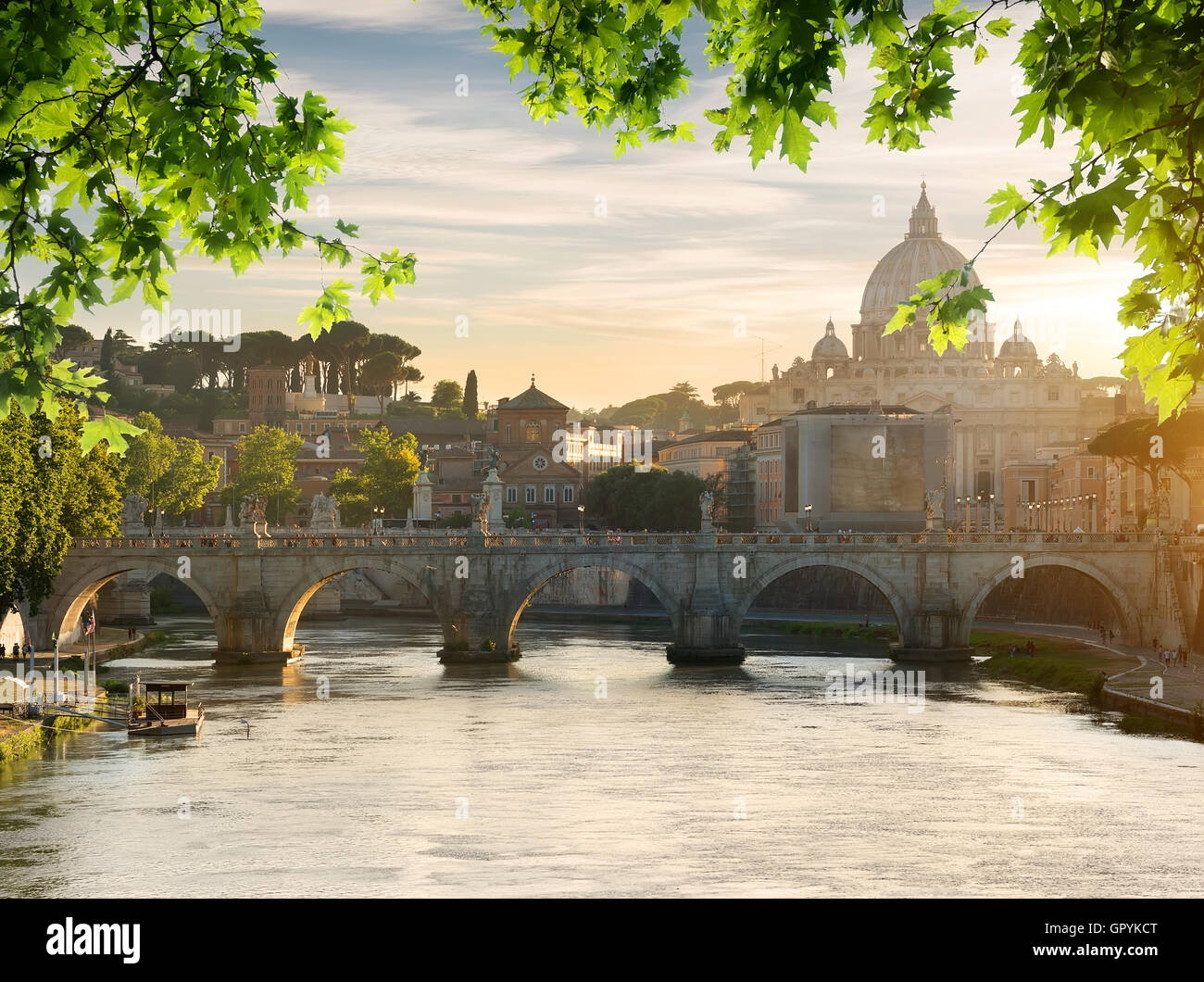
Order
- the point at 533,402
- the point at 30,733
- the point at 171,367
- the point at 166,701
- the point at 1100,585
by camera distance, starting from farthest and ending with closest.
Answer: the point at 171,367 → the point at 533,402 → the point at 1100,585 → the point at 166,701 → the point at 30,733

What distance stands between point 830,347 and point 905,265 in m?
12.9

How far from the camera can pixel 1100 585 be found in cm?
6669

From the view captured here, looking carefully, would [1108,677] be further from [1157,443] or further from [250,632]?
[250,632]

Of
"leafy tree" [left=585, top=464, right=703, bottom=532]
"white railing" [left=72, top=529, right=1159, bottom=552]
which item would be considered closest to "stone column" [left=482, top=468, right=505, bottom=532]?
"white railing" [left=72, top=529, right=1159, bottom=552]

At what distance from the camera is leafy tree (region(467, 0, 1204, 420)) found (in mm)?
6445

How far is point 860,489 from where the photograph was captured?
322 feet

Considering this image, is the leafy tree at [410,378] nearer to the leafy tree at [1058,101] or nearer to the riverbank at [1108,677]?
the riverbank at [1108,677]

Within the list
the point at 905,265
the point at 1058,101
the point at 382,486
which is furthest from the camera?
the point at 905,265

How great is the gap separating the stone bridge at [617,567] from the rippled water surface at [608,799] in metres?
10.3

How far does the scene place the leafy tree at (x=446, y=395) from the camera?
180m

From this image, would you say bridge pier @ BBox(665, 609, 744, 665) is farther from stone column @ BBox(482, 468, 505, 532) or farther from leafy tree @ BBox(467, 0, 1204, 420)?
leafy tree @ BBox(467, 0, 1204, 420)

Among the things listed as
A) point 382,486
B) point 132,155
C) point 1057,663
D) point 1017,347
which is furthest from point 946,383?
point 132,155

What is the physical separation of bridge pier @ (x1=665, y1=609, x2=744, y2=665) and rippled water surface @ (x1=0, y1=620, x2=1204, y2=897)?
34.9 ft
